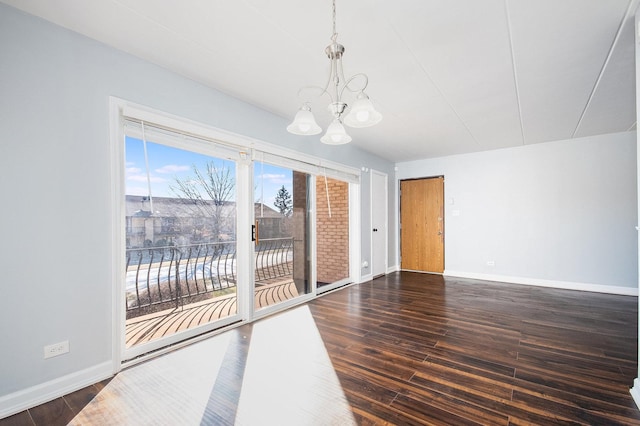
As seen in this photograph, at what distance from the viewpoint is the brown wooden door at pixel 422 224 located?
6.23m

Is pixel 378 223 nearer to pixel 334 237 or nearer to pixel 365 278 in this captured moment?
pixel 334 237

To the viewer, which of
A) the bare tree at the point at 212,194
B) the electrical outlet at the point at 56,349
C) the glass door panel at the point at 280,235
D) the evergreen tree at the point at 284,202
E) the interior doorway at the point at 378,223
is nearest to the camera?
the electrical outlet at the point at 56,349

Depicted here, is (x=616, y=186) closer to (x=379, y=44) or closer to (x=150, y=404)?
(x=379, y=44)

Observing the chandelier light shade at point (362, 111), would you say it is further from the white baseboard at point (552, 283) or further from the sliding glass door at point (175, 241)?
the white baseboard at point (552, 283)

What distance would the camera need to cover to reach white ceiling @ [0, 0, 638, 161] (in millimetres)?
1862

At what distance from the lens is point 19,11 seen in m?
1.85

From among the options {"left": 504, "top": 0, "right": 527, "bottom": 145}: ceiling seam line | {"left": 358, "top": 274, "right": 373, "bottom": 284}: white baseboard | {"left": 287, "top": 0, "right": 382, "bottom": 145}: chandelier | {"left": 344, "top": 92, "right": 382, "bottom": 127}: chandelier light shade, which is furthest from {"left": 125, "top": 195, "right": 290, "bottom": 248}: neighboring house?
{"left": 504, "top": 0, "right": 527, "bottom": 145}: ceiling seam line

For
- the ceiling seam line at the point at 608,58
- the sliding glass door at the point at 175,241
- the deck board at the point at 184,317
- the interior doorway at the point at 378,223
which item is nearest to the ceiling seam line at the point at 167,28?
the sliding glass door at the point at 175,241

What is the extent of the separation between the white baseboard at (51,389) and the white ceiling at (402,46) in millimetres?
2456

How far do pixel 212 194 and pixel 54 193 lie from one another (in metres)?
1.33

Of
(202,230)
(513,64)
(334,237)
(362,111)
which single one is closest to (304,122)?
(362,111)

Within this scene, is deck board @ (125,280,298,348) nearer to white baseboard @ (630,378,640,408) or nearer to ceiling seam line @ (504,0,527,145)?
white baseboard @ (630,378,640,408)

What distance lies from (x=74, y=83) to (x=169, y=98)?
687mm

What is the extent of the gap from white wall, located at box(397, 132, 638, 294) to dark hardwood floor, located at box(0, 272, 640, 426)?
0.78 m
